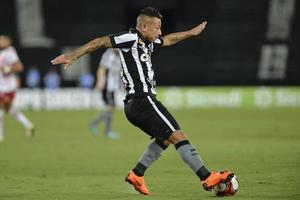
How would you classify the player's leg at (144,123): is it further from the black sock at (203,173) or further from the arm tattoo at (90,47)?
the arm tattoo at (90,47)

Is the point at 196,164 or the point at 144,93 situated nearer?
the point at 196,164

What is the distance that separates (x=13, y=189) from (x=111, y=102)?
914 centimetres

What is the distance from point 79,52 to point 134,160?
530 cm

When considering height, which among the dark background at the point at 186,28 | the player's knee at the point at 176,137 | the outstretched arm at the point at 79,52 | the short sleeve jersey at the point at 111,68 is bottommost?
the dark background at the point at 186,28

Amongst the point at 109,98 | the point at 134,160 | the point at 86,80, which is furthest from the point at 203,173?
the point at 86,80

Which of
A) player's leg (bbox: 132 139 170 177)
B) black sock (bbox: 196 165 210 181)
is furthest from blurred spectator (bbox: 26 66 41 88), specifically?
black sock (bbox: 196 165 210 181)

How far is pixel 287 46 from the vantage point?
1109 inches

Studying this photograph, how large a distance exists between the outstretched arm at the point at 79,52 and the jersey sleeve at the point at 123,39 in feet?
0.21

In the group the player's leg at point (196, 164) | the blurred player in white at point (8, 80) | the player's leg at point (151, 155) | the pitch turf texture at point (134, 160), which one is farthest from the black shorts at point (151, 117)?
the blurred player in white at point (8, 80)

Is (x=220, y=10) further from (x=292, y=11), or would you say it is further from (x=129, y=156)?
(x=129, y=156)

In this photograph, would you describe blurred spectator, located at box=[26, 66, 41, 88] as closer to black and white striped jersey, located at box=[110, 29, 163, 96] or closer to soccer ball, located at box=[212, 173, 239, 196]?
black and white striped jersey, located at box=[110, 29, 163, 96]

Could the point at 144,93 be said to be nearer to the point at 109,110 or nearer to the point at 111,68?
the point at 109,110

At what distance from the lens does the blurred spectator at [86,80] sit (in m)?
28.4

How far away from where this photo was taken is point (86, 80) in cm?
2839
